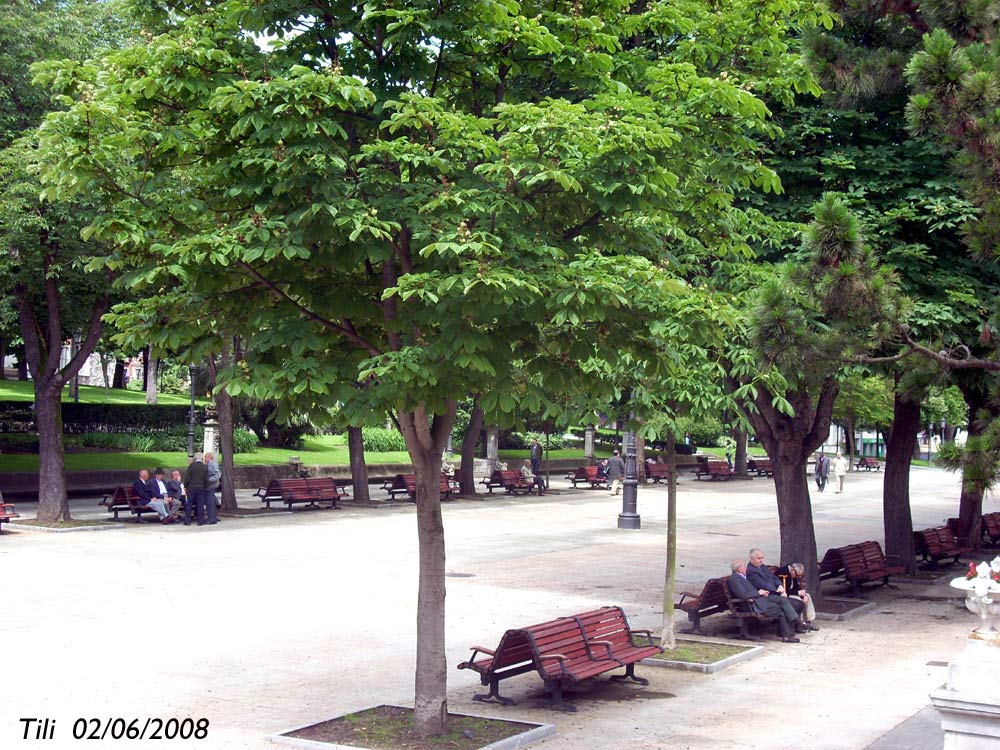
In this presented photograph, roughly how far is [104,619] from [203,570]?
458 cm

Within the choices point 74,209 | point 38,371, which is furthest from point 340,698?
point 38,371

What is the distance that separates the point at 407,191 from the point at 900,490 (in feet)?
50.7

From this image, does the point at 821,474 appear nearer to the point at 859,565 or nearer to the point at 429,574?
the point at 859,565

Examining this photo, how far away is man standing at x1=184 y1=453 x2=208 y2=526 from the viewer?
25.1 metres

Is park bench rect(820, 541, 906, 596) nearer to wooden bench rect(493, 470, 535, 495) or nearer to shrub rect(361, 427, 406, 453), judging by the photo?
wooden bench rect(493, 470, 535, 495)

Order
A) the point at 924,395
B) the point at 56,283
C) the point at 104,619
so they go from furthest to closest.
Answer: the point at 56,283
the point at 104,619
the point at 924,395

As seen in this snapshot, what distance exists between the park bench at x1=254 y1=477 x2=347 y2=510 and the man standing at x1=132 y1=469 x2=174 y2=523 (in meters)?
4.10

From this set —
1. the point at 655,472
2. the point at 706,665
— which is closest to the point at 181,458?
the point at 655,472

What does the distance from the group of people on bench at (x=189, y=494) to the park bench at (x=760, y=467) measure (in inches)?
Result: 1366

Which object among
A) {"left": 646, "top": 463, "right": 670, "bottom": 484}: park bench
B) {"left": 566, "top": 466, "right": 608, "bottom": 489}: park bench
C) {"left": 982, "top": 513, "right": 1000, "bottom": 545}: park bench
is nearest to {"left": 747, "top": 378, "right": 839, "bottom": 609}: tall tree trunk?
{"left": 982, "top": 513, "right": 1000, "bottom": 545}: park bench

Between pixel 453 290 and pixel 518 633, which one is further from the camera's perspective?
pixel 518 633

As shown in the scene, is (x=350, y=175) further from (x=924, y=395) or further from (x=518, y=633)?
(x=924, y=395)

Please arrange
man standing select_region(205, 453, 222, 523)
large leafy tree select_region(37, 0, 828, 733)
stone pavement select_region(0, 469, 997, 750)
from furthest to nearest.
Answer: man standing select_region(205, 453, 222, 523) < stone pavement select_region(0, 469, 997, 750) < large leafy tree select_region(37, 0, 828, 733)

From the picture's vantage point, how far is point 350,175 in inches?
355
